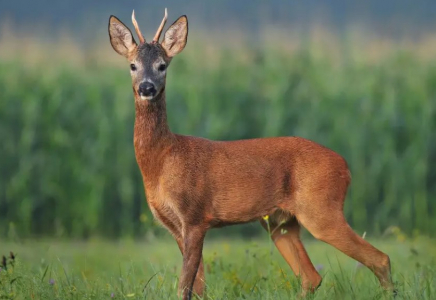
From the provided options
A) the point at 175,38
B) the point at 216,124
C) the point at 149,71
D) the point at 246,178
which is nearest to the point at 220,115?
the point at 216,124

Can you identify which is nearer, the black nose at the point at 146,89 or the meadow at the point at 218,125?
the black nose at the point at 146,89

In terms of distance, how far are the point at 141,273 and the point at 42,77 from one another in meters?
6.39

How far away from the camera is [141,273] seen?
9477mm

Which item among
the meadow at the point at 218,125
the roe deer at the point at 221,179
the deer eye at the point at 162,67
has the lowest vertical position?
the meadow at the point at 218,125

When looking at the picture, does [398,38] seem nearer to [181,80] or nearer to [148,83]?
[181,80]

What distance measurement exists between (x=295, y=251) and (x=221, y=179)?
854 mm

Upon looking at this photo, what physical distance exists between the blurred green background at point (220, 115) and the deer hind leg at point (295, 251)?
197 inches

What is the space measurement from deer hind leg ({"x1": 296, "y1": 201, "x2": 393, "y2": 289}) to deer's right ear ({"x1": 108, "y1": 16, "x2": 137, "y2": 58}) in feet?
5.70

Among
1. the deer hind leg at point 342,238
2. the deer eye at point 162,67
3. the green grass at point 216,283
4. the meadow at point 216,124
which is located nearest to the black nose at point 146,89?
the deer eye at point 162,67

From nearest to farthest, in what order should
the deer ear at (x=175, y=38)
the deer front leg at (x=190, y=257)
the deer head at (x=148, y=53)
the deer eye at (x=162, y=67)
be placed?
the deer front leg at (x=190, y=257) < the deer head at (x=148, y=53) < the deer eye at (x=162, y=67) < the deer ear at (x=175, y=38)

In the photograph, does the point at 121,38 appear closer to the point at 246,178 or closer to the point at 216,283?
the point at 246,178

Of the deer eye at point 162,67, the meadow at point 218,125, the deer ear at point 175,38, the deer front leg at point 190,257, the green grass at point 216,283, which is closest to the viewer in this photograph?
the green grass at point 216,283

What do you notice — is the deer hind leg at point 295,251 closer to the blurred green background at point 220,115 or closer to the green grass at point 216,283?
the green grass at point 216,283

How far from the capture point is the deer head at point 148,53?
7.97 m
